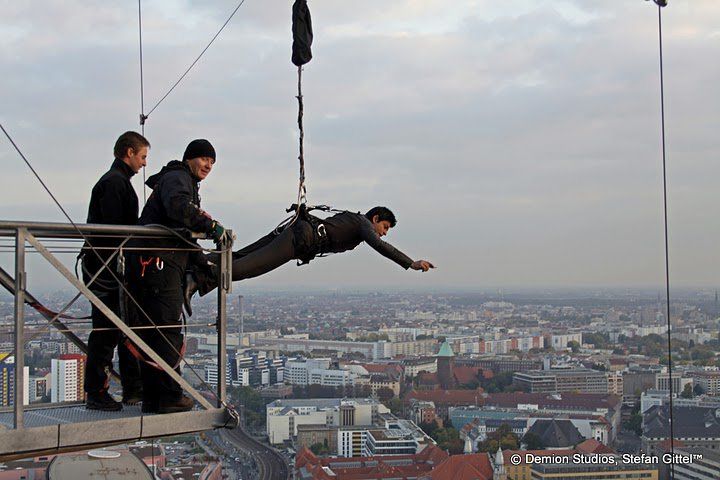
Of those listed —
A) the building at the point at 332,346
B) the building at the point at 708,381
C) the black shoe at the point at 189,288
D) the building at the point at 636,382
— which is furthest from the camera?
the building at the point at 332,346

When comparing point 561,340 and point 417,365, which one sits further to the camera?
point 561,340

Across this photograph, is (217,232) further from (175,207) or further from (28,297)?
(28,297)

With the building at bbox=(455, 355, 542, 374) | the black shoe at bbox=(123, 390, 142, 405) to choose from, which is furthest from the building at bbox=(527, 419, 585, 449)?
the black shoe at bbox=(123, 390, 142, 405)

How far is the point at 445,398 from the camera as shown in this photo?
4184cm

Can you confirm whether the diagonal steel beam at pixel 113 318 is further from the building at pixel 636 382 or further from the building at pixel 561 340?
the building at pixel 561 340

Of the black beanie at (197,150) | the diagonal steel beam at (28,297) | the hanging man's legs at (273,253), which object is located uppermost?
the black beanie at (197,150)

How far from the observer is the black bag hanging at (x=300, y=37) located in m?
3.24

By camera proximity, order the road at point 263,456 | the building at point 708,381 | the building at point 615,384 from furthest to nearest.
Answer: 1. the building at point 615,384
2. the building at point 708,381
3. the road at point 263,456

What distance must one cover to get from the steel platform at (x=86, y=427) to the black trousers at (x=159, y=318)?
0.07 m

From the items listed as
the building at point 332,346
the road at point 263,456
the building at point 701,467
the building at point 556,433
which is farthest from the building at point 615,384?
the road at point 263,456

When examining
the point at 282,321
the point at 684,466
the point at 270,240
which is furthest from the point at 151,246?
the point at 282,321

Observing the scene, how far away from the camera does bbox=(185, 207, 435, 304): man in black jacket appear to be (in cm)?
311

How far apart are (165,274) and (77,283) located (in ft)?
0.94

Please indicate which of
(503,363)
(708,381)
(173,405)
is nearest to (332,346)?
(503,363)
